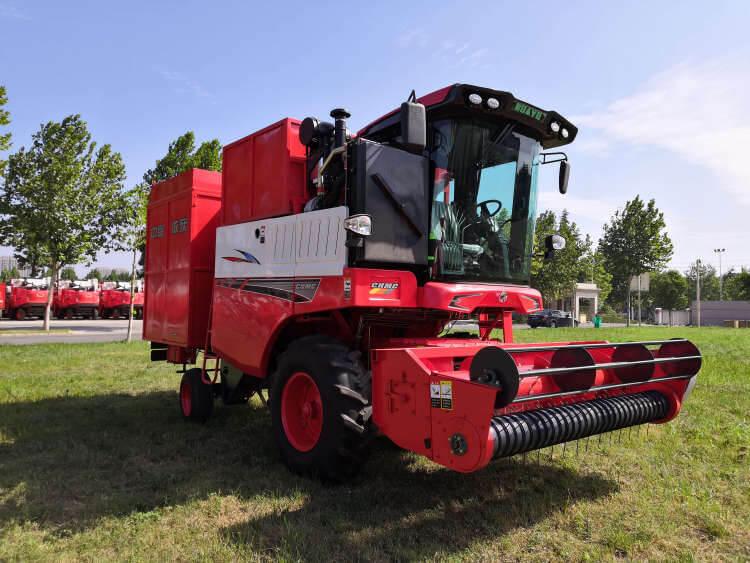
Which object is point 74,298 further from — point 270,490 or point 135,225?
point 270,490

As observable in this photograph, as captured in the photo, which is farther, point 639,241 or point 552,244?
point 639,241

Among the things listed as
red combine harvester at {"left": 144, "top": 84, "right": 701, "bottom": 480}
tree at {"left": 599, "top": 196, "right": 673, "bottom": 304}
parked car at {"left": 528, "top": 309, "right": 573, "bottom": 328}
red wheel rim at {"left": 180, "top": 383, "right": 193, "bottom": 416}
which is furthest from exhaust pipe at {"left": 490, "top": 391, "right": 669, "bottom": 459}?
tree at {"left": 599, "top": 196, "right": 673, "bottom": 304}

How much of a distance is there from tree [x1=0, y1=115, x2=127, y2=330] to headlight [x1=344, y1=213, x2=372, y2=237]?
16.8 metres

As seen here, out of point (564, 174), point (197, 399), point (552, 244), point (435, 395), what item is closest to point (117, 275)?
point (197, 399)

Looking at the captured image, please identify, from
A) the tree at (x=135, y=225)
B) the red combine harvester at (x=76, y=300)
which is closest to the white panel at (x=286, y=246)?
the tree at (x=135, y=225)

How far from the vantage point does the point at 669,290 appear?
76875mm

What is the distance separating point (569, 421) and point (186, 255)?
495 cm

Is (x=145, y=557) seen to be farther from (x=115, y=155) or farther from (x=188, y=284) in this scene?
(x=115, y=155)

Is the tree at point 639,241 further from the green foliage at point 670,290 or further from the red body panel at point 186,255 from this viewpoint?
the red body panel at point 186,255

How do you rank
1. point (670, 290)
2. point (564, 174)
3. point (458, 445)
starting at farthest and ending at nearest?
1. point (670, 290)
2. point (564, 174)
3. point (458, 445)

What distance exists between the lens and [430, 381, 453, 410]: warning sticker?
3.42 meters

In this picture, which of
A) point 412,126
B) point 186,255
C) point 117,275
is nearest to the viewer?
point 412,126

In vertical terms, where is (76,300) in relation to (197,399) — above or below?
above

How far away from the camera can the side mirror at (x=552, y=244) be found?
5.64 meters
